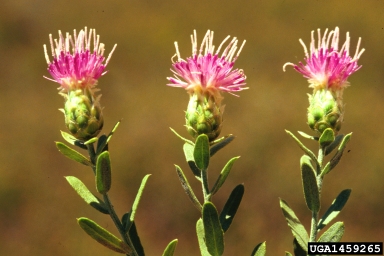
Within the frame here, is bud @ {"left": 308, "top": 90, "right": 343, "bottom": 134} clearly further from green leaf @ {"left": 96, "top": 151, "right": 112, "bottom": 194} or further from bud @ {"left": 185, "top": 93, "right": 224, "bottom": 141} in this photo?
green leaf @ {"left": 96, "top": 151, "right": 112, "bottom": 194}

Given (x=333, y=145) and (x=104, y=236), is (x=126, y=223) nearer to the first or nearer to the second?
(x=104, y=236)

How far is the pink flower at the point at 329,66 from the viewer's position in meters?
1.31

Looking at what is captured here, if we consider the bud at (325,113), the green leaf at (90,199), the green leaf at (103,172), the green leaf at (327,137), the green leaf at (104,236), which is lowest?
the green leaf at (104,236)

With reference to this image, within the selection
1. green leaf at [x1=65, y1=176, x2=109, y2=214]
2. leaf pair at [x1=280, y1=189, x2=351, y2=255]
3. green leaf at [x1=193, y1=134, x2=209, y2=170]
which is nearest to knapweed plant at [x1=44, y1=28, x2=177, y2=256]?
green leaf at [x1=65, y1=176, x2=109, y2=214]

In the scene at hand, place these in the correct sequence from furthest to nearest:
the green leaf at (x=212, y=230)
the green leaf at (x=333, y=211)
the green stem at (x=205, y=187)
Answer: the green leaf at (x=333, y=211)
the green stem at (x=205, y=187)
the green leaf at (x=212, y=230)

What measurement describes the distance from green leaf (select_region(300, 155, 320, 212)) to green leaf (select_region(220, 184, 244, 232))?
166 mm

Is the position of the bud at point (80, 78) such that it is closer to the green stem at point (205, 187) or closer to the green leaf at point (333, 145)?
the green stem at point (205, 187)

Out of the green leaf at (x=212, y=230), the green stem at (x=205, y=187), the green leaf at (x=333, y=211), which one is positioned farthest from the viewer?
the green leaf at (x=333, y=211)

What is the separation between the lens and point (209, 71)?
50.1 inches

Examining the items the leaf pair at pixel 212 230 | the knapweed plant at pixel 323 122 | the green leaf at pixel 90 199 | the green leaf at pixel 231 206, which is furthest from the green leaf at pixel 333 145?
the green leaf at pixel 90 199

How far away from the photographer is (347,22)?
4.03 m

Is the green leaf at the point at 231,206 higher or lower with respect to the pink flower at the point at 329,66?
lower

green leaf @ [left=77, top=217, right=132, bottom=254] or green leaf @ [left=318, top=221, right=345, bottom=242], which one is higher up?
green leaf @ [left=77, top=217, right=132, bottom=254]

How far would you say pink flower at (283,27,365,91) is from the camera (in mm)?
1308
